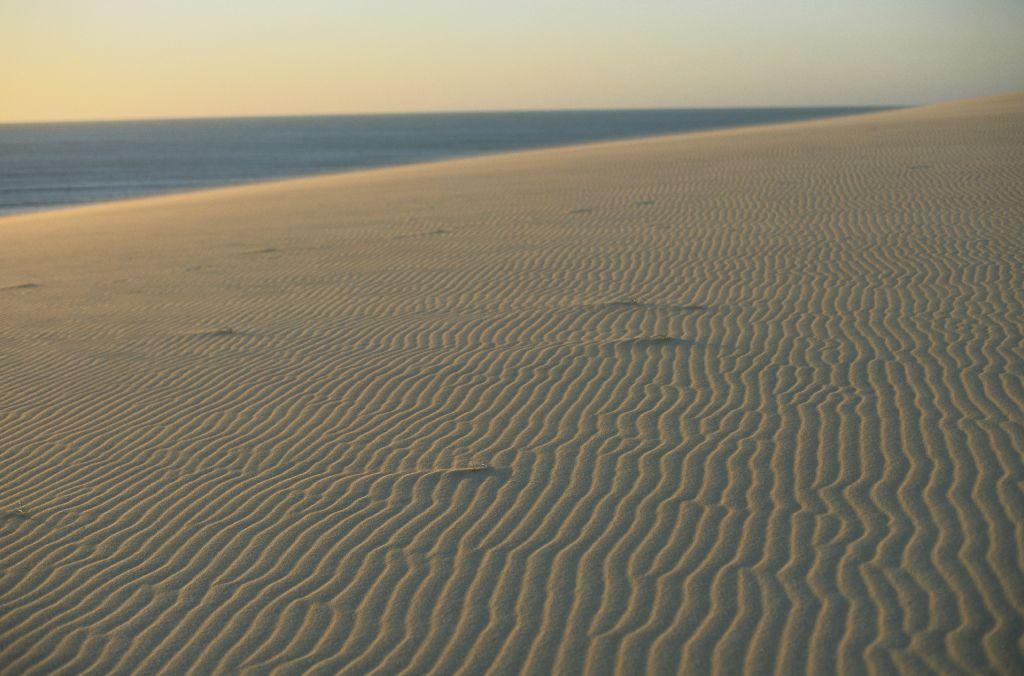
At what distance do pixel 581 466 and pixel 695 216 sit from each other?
1007cm

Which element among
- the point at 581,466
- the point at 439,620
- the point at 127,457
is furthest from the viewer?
the point at 127,457

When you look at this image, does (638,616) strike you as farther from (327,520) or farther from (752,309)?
(752,309)

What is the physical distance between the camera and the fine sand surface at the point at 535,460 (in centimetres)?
425

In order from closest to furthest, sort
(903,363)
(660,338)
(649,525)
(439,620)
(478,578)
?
(439,620) → (478,578) → (649,525) → (903,363) → (660,338)

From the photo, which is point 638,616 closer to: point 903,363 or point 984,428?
point 984,428

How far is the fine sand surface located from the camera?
167 inches

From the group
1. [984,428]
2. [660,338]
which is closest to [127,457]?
[660,338]

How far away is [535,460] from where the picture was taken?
609 cm

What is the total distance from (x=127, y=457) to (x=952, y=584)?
17.8 ft

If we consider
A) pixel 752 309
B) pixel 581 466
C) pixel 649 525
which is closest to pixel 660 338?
pixel 752 309

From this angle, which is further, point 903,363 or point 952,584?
point 903,363

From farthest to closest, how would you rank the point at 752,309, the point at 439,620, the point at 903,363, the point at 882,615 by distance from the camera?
the point at 752,309, the point at 903,363, the point at 439,620, the point at 882,615

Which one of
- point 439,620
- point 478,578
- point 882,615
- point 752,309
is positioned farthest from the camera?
point 752,309

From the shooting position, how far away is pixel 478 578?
4.71 meters
